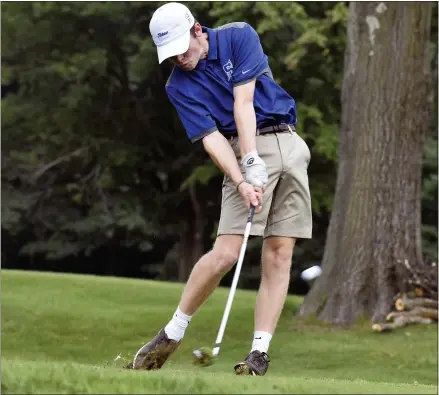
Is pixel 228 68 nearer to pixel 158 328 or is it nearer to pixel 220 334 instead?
pixel 220 334

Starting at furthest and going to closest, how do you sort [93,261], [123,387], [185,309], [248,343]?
[93,261] → [248,343] → [185,309] → [123,387]

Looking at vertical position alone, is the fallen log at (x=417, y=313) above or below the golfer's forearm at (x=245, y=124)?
below

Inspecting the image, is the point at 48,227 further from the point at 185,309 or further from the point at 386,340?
the point at 185,309

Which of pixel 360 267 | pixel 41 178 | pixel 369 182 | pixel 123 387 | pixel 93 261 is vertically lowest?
pixel 93 261

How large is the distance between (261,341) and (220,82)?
144 centimetres

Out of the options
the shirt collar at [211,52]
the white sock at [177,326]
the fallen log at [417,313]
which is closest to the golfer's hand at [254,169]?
the shirt collar at [211,52]

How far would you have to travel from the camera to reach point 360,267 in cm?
1227

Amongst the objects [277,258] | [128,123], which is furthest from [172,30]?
[128,123]

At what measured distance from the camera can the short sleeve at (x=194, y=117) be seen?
5695 millimetres

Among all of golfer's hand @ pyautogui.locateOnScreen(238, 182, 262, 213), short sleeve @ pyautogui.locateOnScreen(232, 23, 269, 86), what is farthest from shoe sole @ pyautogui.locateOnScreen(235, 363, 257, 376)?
short sleeve @ pyautogui.locateOnScreen(232, 23, 269, 86)

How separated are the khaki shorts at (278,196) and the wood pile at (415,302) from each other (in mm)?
6169

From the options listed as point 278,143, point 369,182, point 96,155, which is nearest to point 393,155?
point 369,182

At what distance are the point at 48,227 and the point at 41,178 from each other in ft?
11.0

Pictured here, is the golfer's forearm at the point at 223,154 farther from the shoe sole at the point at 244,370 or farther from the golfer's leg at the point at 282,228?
the shoe sole at the point at 244,370
